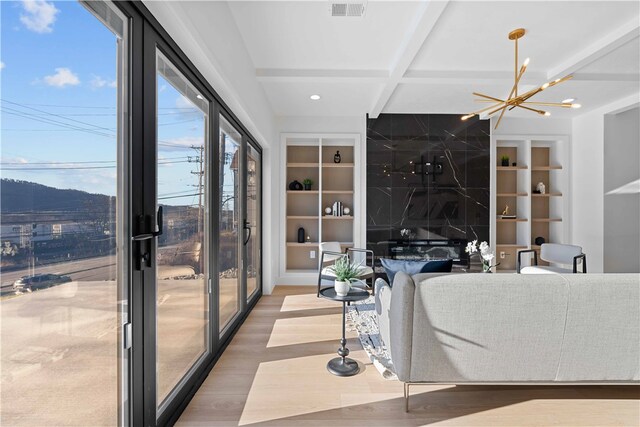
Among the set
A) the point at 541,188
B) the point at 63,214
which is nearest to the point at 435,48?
the point at 63,214

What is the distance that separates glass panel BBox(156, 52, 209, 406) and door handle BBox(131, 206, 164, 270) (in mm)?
165

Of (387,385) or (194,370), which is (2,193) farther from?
(387,385)

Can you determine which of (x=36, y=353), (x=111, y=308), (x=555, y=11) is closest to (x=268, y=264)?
(x=111, y=308)

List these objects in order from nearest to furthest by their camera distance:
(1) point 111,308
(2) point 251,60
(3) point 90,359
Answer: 1. (3) point 90,359
2. (1) point 111,308
3. (2) point 251,60

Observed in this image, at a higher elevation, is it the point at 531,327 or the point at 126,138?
the point at 126,138

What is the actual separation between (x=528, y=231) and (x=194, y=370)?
5.27 metres

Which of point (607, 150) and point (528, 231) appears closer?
point (607, 150)

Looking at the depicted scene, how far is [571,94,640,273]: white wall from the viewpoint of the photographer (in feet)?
15.2

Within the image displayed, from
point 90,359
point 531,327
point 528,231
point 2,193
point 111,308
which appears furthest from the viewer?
point 528,231

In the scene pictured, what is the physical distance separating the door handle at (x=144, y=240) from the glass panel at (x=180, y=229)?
0.17m

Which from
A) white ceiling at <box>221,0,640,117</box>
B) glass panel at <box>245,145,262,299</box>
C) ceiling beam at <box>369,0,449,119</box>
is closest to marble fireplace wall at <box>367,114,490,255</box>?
white ceiling at <box>221,0,640,117</box>

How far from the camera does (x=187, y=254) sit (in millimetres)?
1968

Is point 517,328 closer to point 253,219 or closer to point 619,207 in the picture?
point 253,219

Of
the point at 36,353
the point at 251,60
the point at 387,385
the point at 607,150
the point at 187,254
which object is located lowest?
the point at 387,385
